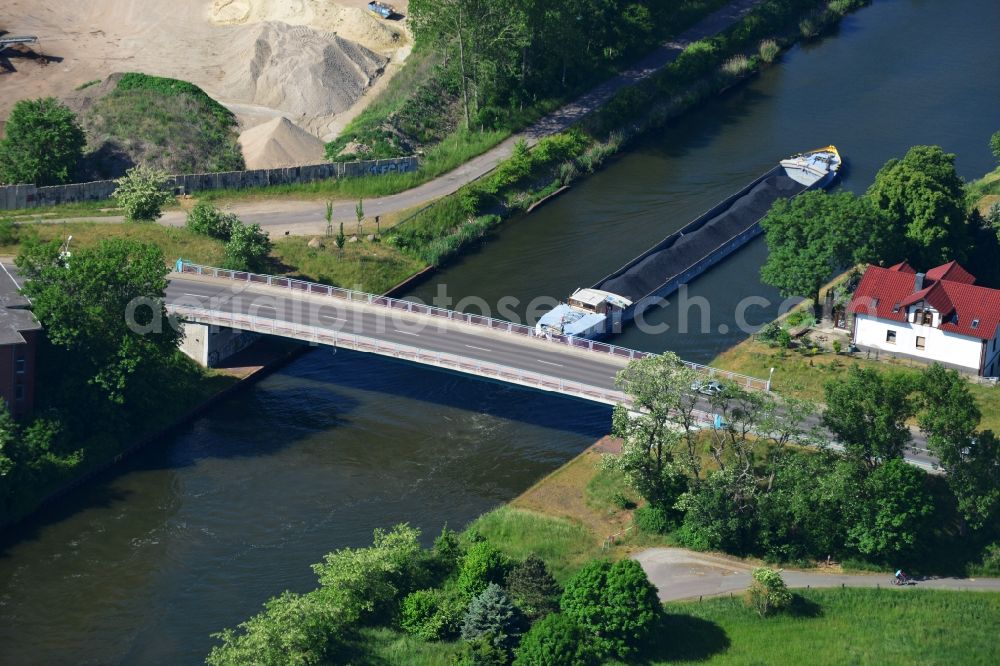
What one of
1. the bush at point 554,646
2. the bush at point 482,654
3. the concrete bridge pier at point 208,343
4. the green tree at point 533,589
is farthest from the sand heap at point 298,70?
the bush at point 554,646

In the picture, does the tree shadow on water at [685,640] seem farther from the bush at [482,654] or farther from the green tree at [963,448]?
the green tree at [963,448]

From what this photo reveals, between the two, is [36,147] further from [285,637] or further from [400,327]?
[285,637]

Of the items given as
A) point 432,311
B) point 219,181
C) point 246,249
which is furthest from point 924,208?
point 219,181

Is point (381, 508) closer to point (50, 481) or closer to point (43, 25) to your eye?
point (50, 481)

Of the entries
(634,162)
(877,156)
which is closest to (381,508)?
(634,162)

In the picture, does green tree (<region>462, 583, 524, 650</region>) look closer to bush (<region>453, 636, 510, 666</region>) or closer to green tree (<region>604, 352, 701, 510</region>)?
bush (<region>453, 636, 510, 666</region>)

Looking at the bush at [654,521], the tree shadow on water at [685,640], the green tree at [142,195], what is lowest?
the tree shadow on water at [685,640]
